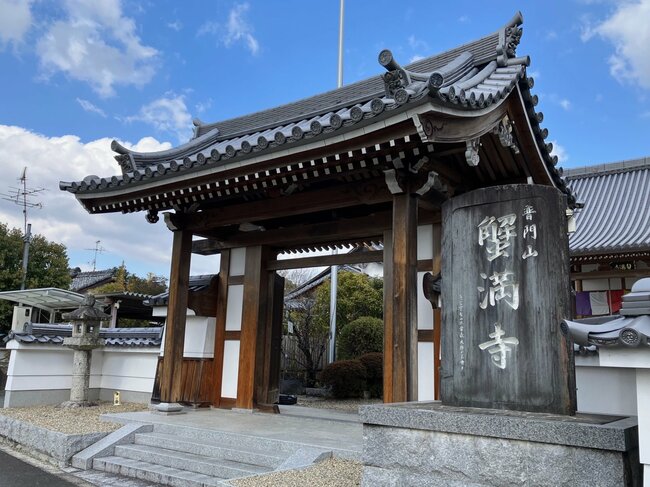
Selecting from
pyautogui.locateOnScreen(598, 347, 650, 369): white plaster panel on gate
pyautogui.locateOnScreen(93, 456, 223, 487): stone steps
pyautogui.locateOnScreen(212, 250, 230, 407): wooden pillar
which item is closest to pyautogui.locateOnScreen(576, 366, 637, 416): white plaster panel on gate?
pyautogui.locateOnScreen(598, 347, 650, 369): white plaster panel on gate

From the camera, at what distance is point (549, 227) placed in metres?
3.97

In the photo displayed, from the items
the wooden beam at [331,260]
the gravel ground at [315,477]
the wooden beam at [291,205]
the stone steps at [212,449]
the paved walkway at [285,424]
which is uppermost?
the wooden beam at [291,205]

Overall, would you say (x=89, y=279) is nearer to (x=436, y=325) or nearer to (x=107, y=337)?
(x=107, y=337)

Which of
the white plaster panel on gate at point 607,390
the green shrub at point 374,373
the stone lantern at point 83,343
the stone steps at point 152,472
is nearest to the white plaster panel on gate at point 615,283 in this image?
the white plaster panel on gate at point 607,390

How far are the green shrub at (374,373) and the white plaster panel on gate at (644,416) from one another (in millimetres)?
11087

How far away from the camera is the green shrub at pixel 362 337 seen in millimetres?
15586

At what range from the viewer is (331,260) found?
799cm

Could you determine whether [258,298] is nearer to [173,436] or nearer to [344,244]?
[344,244]

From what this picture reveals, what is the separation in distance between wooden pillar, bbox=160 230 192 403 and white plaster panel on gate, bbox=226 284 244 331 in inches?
36.6

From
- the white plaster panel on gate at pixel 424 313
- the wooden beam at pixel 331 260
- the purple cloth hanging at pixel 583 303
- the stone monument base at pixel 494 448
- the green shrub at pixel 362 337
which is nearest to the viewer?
the stone monument base at pixel 494 448

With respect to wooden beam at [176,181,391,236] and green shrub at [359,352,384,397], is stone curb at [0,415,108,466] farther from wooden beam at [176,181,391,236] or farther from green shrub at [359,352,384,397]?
green shrub at [359,352,384,397]

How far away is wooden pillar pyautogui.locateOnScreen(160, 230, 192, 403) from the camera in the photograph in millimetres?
7887

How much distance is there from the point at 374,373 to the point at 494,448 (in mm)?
10756

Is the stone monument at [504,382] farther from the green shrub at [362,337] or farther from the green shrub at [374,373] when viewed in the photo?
the green shrub at [362,337]
